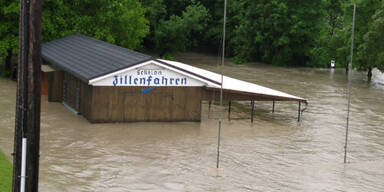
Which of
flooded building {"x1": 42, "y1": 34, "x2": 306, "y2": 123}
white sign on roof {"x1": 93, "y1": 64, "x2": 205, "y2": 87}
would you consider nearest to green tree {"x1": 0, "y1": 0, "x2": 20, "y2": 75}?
flooded building {"x1": 42, "y1": 34, "x2": 306, "y2": 123}

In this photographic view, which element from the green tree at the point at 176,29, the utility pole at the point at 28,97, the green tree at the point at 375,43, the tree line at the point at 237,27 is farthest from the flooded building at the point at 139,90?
the green tree at the point at 176,29

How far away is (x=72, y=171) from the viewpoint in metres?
16.2

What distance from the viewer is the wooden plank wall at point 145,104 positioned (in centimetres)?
2261

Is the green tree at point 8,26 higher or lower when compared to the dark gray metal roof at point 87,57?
higher

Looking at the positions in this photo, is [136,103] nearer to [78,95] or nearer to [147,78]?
[147,78]

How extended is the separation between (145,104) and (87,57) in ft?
14.3

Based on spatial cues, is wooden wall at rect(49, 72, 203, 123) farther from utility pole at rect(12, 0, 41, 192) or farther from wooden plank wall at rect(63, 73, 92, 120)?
utility pole at rect(12, 0, 41, 192)

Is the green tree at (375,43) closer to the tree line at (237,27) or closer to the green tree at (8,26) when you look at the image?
the tree line at (237,27)

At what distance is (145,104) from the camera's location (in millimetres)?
23188

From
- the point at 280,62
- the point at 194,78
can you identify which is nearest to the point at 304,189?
the point at 194,78

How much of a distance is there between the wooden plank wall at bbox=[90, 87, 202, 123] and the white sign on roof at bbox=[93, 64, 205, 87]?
20cm

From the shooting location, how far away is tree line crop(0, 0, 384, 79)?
33.5 metres

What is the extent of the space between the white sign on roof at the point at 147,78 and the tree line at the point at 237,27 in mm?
10783

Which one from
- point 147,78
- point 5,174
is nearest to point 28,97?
point 5,174
